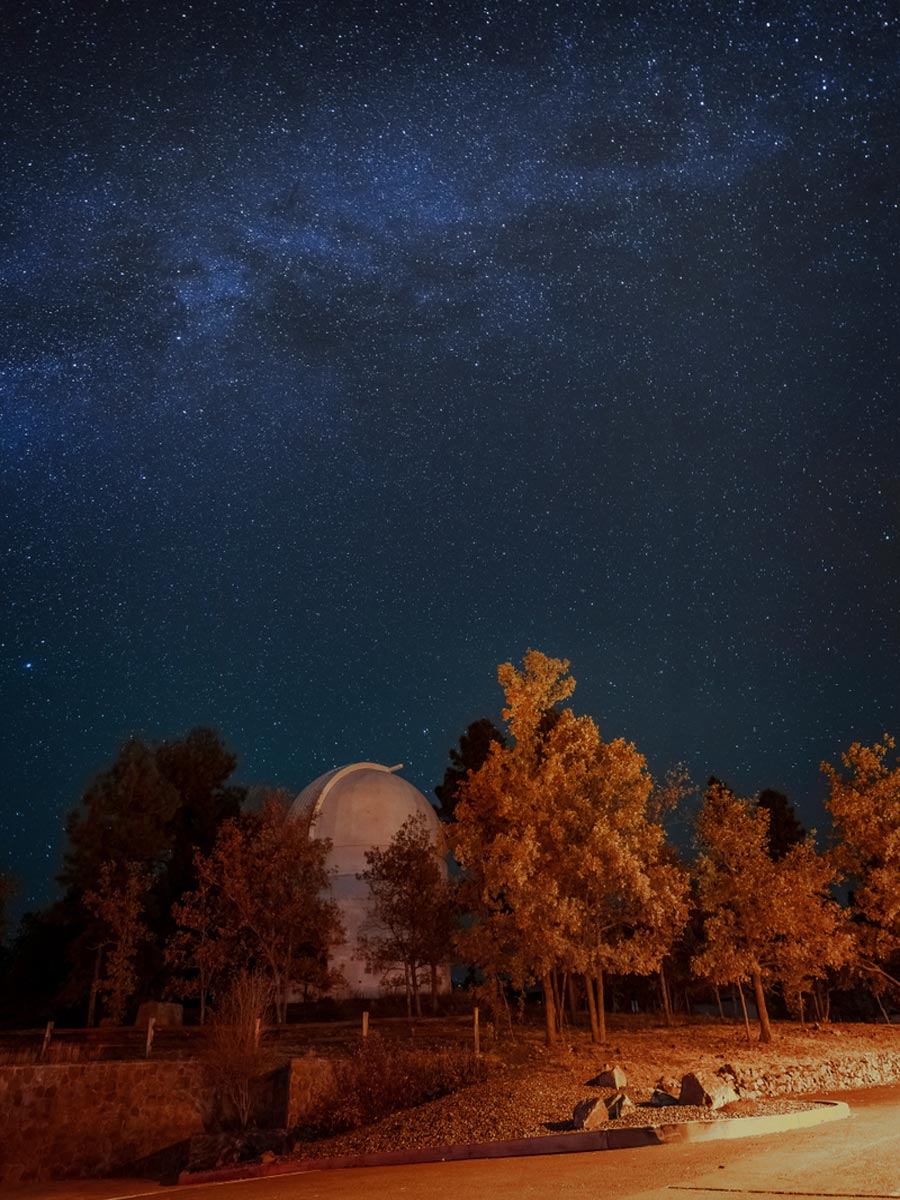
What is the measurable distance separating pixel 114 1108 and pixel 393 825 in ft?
90.0

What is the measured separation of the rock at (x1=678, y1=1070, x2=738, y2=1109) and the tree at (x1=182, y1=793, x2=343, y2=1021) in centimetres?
1831

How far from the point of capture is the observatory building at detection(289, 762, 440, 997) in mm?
39469

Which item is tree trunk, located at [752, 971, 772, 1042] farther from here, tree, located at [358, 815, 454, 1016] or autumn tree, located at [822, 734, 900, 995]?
tree, located at [358, 815, 454, 1016]

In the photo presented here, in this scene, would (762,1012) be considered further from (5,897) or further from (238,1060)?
(5,897)

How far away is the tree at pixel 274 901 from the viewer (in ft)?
94.6

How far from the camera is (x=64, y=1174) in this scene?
16062 mm

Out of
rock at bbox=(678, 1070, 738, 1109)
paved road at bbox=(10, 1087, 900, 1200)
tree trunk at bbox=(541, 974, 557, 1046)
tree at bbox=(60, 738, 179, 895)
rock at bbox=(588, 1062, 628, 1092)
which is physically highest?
tree at bbox=(60, 738, 179, 895)

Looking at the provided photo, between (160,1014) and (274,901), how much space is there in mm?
4953

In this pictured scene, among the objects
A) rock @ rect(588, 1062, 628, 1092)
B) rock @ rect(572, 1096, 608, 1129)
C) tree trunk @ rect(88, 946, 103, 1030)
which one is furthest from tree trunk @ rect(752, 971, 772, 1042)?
Result: tree trunk @ rect(88, 946, 103, 1030)

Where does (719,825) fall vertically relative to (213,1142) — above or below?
above

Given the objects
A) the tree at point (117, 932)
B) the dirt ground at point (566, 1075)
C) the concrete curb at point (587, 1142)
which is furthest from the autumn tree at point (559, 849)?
the tree at point (117, 932)

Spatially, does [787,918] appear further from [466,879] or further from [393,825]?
[393,825]

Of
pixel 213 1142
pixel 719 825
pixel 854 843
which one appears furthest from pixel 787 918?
pixel 213 1142

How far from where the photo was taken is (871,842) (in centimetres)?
2811
